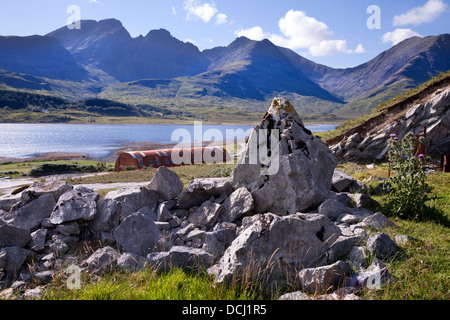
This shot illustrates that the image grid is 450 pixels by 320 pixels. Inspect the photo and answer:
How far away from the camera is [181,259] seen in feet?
24.1

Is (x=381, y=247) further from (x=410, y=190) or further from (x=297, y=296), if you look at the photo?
(x=410, y=190)

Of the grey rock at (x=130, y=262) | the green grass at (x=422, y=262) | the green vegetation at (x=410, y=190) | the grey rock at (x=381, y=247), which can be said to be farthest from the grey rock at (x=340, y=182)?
the grey rock at (x=130, y=262)

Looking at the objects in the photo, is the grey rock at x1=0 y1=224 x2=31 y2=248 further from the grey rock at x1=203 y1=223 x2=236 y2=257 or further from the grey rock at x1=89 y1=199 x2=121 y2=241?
the grey rock at x1=203 y1=223 x2=236 y2=257

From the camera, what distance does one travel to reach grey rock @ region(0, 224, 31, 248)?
29.8 ft

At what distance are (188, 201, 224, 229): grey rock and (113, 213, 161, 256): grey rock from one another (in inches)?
69.7

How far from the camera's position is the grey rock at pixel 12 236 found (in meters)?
9.07

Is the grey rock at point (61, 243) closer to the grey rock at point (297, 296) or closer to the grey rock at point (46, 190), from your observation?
the grey rock at point (46, 190)

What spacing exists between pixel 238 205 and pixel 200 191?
→ 188 centimetres

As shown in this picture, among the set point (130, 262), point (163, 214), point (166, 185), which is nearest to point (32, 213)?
point (163, 214)

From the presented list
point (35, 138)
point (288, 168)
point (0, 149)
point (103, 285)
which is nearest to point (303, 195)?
point (288, 168)

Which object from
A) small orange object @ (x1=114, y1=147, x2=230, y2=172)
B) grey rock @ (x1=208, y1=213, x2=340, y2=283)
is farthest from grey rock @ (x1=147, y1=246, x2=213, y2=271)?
small orange object @ (x1=114, y1=147, x2=230, y2=172)

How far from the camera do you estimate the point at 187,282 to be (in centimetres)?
633
